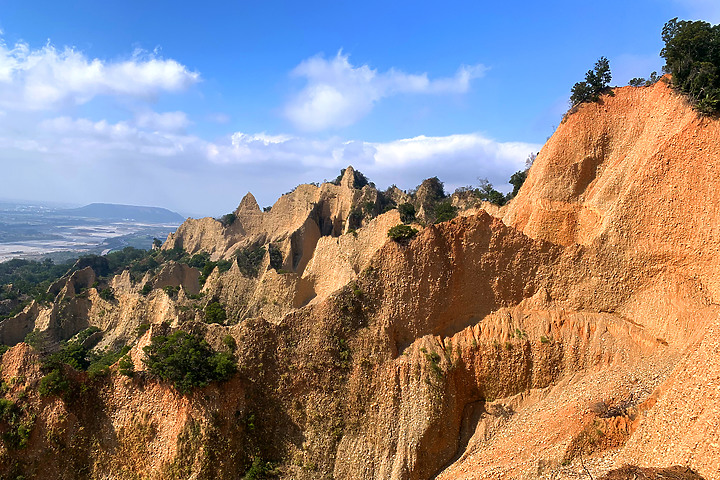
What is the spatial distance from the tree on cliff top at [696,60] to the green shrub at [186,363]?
26929 millimetres

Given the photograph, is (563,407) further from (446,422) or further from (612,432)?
(446,422)

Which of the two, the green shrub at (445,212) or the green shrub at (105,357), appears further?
the green shrub at (445,212)

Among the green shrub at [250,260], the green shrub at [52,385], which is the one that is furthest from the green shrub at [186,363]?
the green shrub at [250,260]

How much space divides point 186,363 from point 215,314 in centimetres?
1092

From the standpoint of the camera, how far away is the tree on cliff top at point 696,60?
65.9 feet

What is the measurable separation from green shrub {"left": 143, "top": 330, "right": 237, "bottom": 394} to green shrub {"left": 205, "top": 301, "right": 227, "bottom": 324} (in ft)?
30.3

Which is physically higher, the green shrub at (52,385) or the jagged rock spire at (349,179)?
the jagged rock spire at (349,179)

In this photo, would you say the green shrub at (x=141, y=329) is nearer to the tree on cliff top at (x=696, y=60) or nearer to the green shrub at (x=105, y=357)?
the green shrub at (x=105, y=357)

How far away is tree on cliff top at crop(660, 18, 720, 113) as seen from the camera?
65.9 ft

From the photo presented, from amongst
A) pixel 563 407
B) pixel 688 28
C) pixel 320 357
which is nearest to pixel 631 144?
pixel 688 28

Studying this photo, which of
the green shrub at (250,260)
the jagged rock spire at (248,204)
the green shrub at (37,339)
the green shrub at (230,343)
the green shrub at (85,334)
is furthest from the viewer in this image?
the jagged rock spire at (248,204)

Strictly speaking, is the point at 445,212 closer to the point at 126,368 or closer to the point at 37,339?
the point at 126,368

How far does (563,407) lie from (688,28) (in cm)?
A: 2100

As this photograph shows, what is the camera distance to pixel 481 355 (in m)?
21.0
